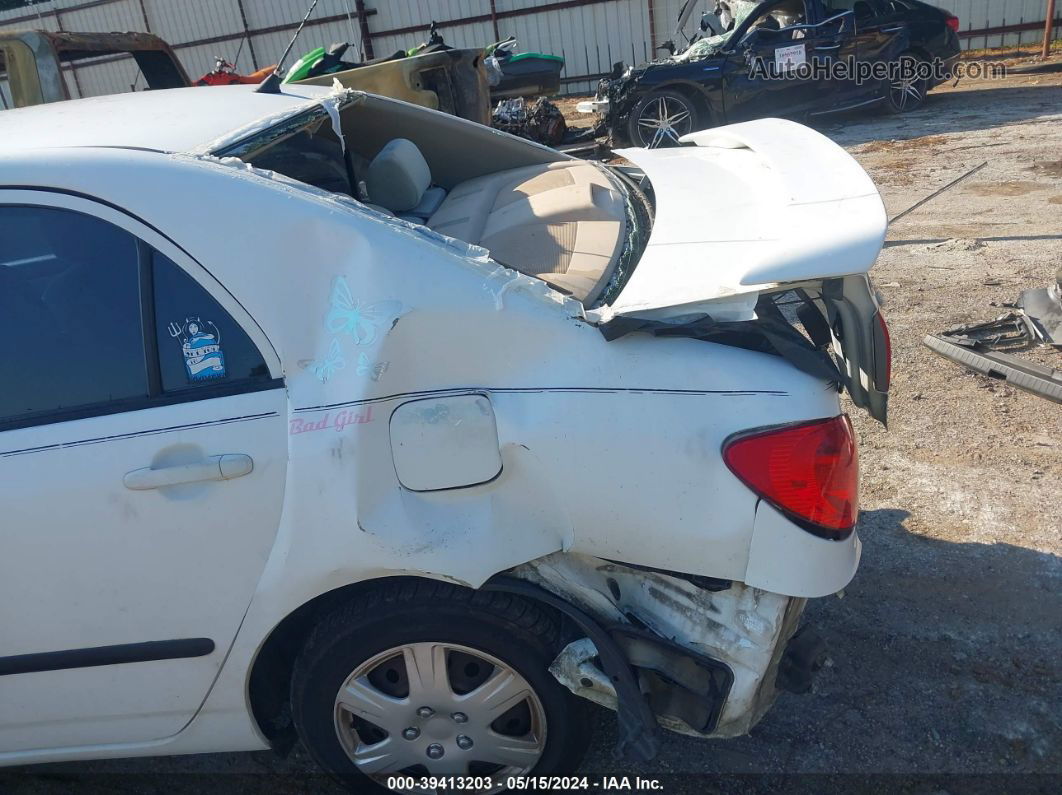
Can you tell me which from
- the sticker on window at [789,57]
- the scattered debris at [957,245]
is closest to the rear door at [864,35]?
the sticker on window at [789,57]

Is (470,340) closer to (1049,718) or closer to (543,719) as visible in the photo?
(543,719)

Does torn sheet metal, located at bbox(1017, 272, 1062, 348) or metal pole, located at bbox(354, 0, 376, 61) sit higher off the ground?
metal pole, located at bbox(354, 0, 376, 61)

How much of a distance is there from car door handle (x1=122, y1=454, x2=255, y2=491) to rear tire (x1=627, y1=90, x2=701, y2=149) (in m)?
9.77

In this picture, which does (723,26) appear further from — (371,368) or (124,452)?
(124,452)

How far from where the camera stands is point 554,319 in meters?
1.93

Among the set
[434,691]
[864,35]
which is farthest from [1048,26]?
[434,691]

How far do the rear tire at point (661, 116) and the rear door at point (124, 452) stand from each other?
31.6ft

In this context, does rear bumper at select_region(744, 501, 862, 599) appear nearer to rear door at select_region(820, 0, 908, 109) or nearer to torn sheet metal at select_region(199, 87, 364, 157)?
torn sheet metal at select_region(199, 87, 364, 157)

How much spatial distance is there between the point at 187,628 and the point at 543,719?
2.89 ft

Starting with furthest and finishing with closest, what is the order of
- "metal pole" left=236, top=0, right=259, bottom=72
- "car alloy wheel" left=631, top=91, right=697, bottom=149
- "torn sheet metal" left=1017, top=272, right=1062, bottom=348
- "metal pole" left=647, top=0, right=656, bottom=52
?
"metal pole" left=236, top=0, right=259, bottom=72 < "metal pole" left=647, top=0, right=656, bottom=52 < "car alloy wheel" left=631, top=91, right=697, bottom=149 < "torn sheet metal" left=1017, top=272, right=1062, bottom=348

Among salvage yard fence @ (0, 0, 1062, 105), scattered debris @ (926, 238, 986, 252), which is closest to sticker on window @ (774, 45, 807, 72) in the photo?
scattered debris @ (926, 238, 986, 252)

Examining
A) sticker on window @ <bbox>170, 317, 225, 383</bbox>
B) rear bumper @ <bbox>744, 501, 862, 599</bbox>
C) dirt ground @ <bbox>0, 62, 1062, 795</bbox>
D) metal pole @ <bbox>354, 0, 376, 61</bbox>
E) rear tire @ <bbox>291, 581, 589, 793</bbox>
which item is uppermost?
metal pole @ <bbox>354, 0, 376, 61</bbox>

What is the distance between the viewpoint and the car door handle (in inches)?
76.6

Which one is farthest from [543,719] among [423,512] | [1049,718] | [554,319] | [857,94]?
[857,94]
